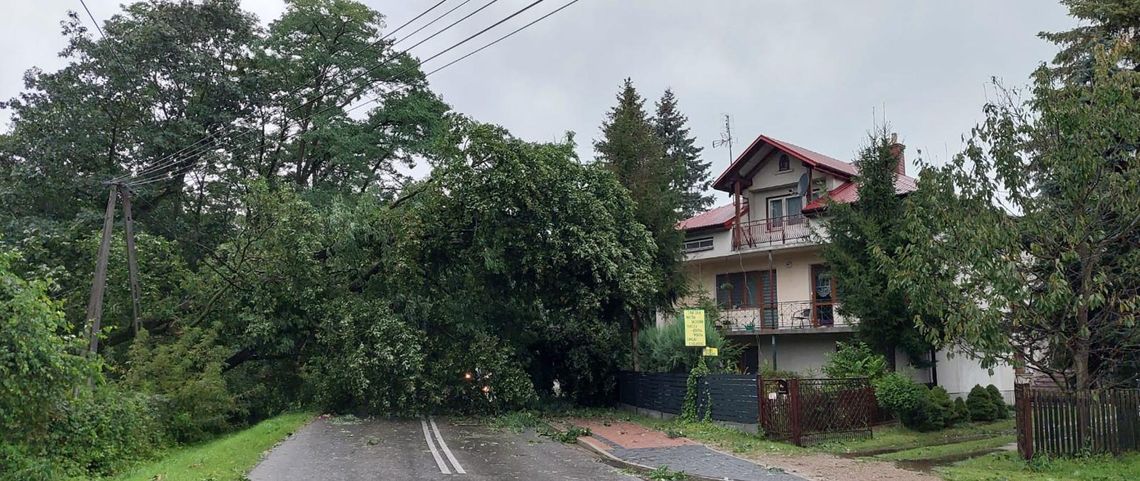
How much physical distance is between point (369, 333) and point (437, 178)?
4.60 metres

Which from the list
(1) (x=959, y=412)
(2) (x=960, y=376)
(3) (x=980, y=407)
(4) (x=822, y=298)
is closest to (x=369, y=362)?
(1) (x=959, y=412)

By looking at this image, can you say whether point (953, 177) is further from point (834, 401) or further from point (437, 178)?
point (437, 178)

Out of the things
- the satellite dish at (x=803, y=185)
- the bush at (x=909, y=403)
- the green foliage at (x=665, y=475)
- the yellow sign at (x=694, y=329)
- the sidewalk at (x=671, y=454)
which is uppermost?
the satellite dish at (x=803, y=185)

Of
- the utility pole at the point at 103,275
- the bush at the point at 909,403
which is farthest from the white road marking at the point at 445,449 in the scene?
the bush at the point at 909,403

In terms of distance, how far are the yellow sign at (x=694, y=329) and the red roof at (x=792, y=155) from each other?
1072 cm

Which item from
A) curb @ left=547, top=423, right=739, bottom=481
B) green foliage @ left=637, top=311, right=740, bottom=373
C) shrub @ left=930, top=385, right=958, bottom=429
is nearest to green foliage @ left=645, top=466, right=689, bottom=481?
curb @ left=547, top=423, right=739, bottom=481

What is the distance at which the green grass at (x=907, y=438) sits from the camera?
16281 mm

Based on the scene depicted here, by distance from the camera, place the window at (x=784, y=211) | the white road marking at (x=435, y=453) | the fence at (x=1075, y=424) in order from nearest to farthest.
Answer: the white road marking at (x=435, y=453) → the fence at (x=1075, y=424) → the window at (x=784, y=211)

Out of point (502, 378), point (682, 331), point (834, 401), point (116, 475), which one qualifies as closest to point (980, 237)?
point (834, 401)

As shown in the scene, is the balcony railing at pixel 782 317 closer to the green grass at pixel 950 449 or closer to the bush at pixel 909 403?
the bush at pixel 909 403

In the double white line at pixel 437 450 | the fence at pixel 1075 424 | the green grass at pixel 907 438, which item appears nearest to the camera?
the double white line at pixel 437 450

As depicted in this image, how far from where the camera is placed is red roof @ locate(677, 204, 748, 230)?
3060 cm

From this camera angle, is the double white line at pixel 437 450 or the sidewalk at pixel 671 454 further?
the double white line at pixel 437 450

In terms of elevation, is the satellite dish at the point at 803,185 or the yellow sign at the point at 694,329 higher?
the satellite dish at the point at 803,185
